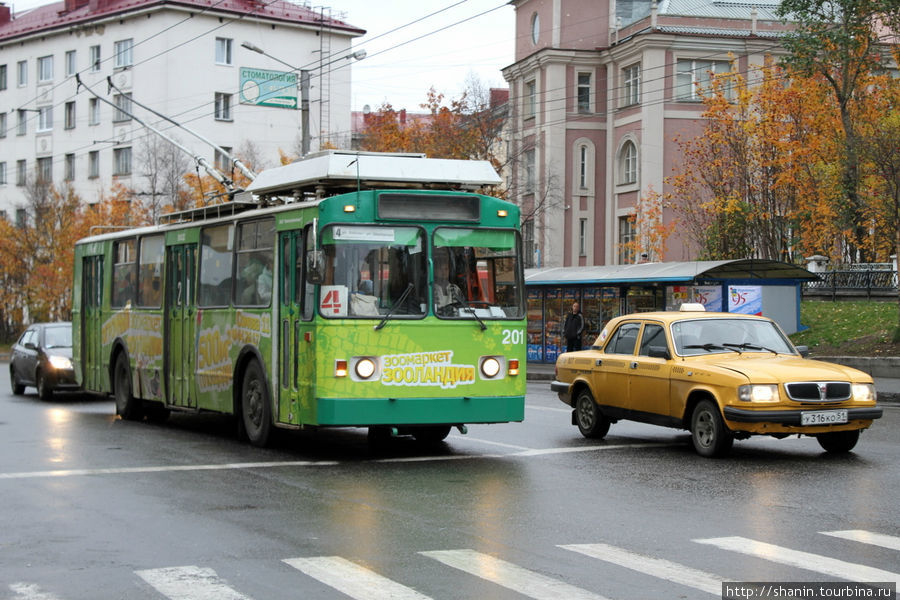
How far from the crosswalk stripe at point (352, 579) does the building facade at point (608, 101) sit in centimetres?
4919

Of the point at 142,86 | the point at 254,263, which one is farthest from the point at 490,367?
the point at 142,86

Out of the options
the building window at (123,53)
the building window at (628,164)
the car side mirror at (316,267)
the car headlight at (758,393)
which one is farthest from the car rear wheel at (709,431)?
the building window at (123,53)

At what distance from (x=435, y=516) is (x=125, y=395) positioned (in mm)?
10888

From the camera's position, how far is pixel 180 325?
56.9 feet

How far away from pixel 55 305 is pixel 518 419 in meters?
48.6

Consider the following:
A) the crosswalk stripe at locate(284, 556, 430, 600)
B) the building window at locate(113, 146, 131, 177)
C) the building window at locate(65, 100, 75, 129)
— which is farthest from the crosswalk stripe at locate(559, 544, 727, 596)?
the building window at locate(65, 100, 75, 129)

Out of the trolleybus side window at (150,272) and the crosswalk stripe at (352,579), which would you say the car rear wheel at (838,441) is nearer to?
the crosswalk stripe at (352,579)

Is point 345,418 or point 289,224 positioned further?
point 289,224

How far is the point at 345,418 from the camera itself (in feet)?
42.9

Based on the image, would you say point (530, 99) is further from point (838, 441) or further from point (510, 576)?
point (510, 576)

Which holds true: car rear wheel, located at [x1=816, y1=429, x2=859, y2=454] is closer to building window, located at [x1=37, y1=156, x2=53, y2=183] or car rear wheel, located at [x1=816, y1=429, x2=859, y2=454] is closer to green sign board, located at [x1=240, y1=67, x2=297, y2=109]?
green sign board, located at [x1=240, y1=67, x2=297, y2=109]

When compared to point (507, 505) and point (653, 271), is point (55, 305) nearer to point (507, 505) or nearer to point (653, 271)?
point (653, 271)

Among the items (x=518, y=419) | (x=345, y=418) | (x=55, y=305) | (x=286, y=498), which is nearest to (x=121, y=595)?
(x=286, y=498)

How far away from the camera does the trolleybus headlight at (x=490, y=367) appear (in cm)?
1375
